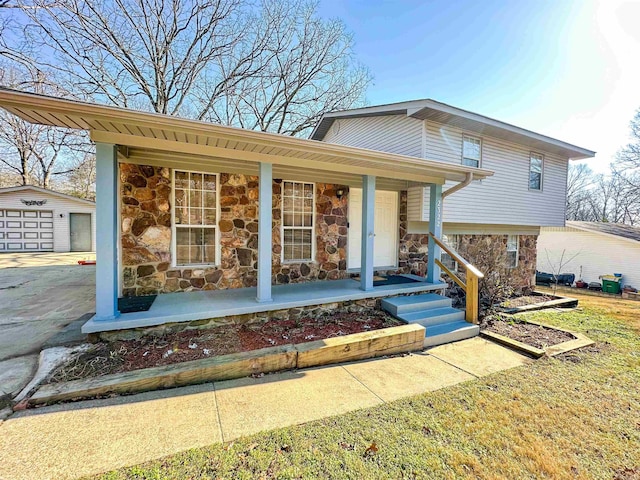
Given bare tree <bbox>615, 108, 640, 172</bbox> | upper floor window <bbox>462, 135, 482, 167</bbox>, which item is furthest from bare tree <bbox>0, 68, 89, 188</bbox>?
bare tree <bbox>615, 108, 640, 172</bbox>

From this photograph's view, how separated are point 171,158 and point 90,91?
10.4 m

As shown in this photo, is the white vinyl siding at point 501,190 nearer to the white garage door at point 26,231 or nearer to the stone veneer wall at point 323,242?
the stone veneer wall at point 323,242

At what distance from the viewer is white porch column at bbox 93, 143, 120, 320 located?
359 centimetres

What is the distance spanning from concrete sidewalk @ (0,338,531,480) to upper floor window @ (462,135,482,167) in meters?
6.00

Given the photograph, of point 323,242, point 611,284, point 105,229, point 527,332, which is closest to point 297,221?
point 323,242

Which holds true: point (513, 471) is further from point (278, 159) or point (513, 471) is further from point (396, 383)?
point (278, 159)

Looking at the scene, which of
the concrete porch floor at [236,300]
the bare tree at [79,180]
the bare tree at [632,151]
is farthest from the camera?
the bare tree at [79,180]

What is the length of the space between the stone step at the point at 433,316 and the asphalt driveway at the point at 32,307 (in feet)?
17.0

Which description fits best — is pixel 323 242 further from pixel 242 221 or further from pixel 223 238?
pixel 223 238

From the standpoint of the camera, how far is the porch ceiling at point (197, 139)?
9.84 ft

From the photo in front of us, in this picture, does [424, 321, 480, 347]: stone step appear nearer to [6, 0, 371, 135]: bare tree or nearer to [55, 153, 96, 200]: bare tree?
[6, 0, 371, 135]: bare tree

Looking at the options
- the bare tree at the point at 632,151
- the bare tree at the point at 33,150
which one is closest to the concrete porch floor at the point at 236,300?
the bare tree at the point at 33,150

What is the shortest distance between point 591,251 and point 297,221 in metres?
18.9

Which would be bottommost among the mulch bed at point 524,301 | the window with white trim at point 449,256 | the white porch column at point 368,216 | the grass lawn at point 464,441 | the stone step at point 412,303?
the mulch bed at point 524,301
